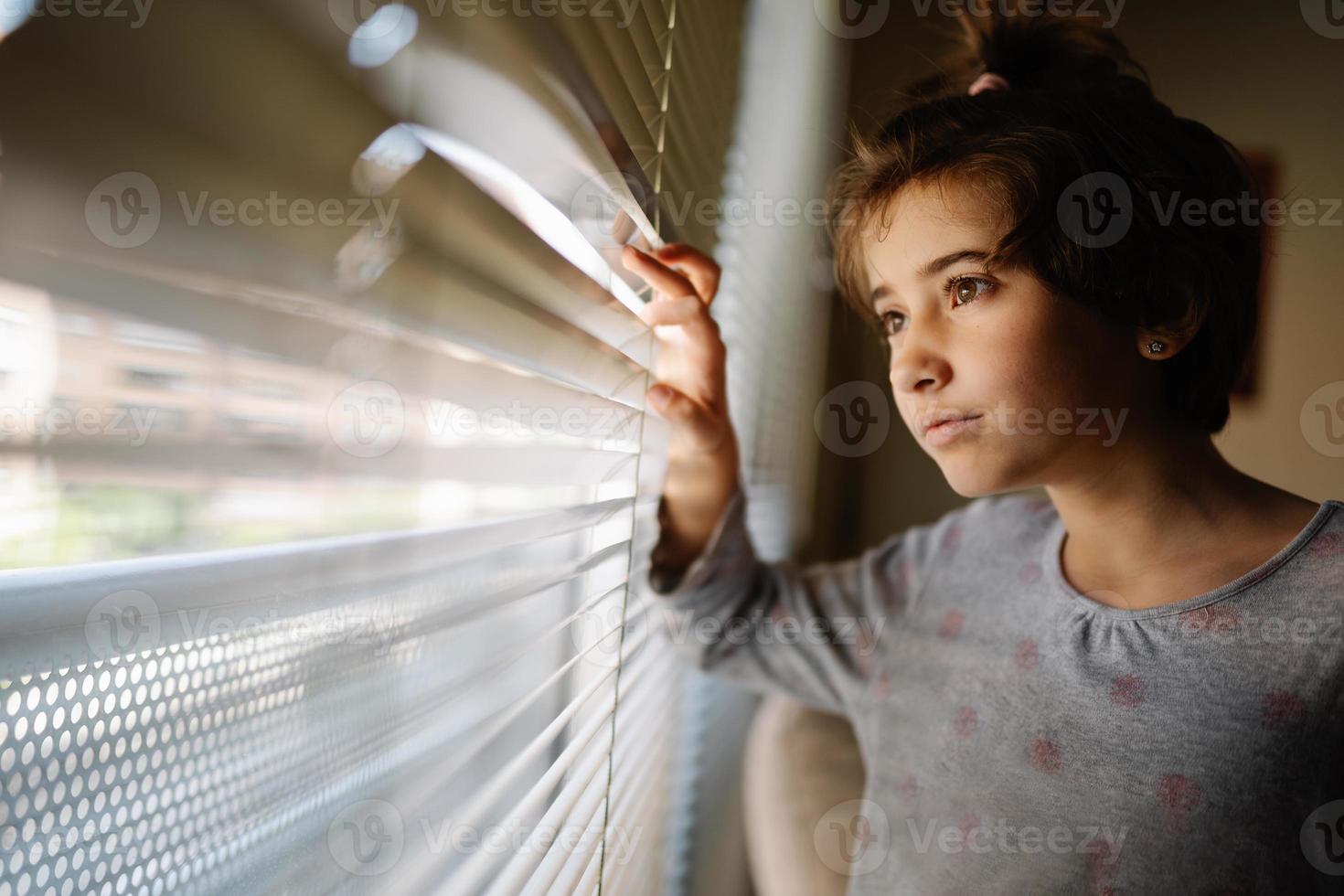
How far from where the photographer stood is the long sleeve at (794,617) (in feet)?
3.35

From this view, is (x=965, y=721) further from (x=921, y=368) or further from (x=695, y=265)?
(x=695, y=265)

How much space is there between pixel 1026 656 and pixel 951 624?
124 mm

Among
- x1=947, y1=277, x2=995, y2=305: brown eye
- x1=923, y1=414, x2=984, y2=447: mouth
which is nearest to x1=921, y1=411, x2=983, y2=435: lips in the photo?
x1=923, y1=414, x2=984, y2=447: mouth

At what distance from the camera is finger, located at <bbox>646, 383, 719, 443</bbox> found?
0.87m

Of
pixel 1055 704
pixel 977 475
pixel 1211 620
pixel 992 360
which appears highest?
pixel 992 360

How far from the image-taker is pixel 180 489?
35 centimetres

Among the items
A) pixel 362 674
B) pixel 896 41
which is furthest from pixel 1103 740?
pixel 896 41

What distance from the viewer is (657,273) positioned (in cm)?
76

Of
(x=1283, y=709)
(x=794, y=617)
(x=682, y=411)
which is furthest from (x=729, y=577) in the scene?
(x=1283, y=709)

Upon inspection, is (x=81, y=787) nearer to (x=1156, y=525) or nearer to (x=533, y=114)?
(x=533, y=114)

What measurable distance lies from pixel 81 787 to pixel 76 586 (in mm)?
77

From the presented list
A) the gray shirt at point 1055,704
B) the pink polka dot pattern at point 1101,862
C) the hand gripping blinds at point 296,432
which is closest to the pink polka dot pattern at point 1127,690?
the gray shirt at point 1055,704

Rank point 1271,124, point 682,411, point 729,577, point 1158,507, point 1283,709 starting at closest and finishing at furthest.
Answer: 1. point 1283,709
2. point 1158,507
3. point 682,411
4. point 729,577
5. point 1271,124

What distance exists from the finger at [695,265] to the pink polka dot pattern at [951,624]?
0.48 m
